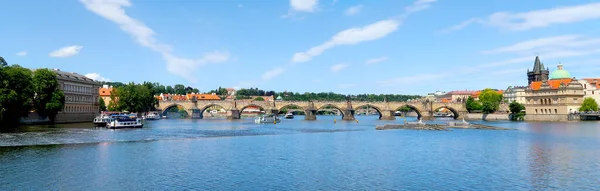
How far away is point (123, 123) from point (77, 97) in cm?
3093

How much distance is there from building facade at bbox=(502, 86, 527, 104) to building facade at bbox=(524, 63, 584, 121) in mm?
29626

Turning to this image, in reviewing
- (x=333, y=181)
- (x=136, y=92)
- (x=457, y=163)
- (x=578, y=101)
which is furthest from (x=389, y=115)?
(x=333, y=181)

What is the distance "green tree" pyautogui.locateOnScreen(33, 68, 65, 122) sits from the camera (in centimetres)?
7781

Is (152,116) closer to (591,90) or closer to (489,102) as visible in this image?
(489,102)

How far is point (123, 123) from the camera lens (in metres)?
75.8

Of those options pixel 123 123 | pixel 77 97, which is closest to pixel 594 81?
pixel 123 123

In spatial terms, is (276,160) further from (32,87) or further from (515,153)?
(32,87)

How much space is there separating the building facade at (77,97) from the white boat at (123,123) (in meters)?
18.6

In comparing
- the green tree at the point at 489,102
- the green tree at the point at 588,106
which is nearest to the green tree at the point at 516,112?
the green tree at the point at 489,102

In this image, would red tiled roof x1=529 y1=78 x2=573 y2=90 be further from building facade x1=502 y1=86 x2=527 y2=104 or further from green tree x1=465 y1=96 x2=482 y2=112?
building facade x1=502 y1=86 x2=527 y2=104

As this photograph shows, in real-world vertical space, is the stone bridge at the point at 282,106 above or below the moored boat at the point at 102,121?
above

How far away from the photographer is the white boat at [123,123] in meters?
74.0

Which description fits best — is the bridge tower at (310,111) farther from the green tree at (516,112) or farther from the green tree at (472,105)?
the green tree at (516,112)

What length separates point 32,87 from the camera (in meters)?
74.8
